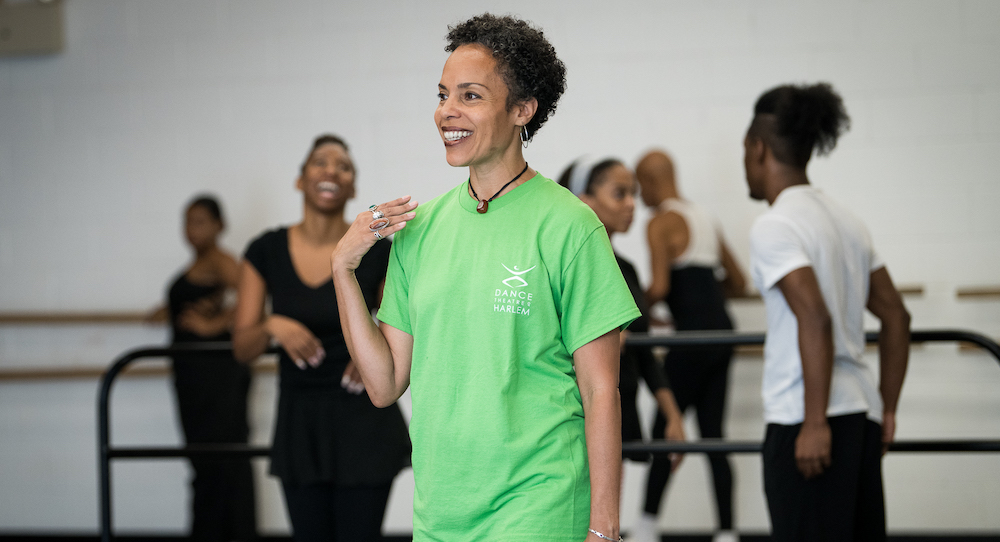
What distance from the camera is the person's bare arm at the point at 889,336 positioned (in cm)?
198

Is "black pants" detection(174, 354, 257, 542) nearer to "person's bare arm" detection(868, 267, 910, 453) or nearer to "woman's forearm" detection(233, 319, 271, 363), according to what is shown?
"woman's forearm" detection(233, 319, 271, 363)

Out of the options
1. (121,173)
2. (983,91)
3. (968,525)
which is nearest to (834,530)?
(968,525)

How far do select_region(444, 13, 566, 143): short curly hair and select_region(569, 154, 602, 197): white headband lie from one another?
3.67 ft

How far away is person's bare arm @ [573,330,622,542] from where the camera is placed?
1149mm

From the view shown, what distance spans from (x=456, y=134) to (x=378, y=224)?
0.58ft

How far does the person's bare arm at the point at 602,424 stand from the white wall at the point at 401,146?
8.10ft

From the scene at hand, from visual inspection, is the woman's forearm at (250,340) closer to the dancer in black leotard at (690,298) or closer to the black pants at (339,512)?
the black pants at (339,512)

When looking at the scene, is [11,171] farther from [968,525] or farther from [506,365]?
[968,525]

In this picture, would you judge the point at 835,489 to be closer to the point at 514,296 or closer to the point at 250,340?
the point at 514,296

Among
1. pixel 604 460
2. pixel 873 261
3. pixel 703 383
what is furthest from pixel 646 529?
pixel 604 460

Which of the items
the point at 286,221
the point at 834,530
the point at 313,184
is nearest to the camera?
the point at 834,530

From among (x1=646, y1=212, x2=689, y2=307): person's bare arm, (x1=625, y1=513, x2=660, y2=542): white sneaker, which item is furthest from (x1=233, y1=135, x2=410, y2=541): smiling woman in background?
(x1=646, y1=212, x2=689, y2=307): person's bare arm

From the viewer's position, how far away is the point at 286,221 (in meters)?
3.76

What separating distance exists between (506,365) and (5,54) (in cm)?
374
